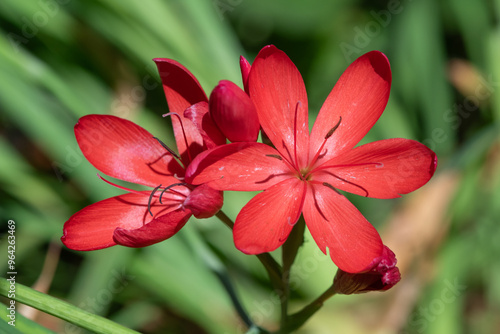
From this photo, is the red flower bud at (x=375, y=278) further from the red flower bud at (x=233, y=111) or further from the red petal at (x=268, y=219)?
the red flower bud at (x=233, y=111)

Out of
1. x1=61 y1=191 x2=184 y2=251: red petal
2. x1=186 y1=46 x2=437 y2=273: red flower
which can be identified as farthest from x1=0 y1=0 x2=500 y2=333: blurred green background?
x1=186 y1=46 x2=437 y2=273: red flower

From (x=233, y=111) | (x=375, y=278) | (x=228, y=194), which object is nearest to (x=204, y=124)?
(x=233, y=111)

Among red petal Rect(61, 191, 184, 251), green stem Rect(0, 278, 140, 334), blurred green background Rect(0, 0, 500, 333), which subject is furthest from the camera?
blurred green background Rect(0, 0, 500, 333)

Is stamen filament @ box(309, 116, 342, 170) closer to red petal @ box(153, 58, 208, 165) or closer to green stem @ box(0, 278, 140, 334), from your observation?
red petal @ box(153, 58, 208, 165)

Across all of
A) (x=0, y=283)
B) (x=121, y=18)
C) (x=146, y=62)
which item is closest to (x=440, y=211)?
(x=146, y=62)

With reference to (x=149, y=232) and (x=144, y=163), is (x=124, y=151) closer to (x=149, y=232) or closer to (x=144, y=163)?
(x=144, y=163)

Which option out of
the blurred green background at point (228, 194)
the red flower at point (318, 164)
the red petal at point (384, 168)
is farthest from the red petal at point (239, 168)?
the blurred green background at point (228, 194)

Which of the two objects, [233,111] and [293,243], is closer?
[233,111]

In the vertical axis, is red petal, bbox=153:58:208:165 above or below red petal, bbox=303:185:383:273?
above
